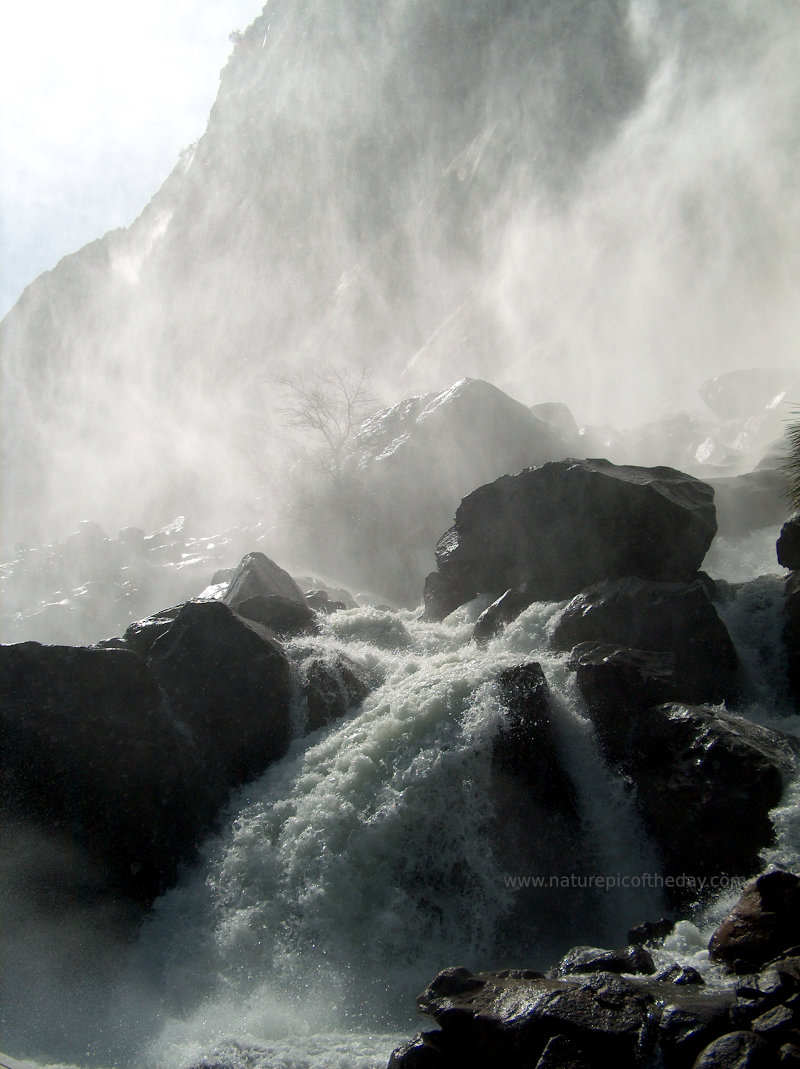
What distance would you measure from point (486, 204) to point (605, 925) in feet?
147

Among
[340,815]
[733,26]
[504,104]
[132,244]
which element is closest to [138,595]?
[340,815]

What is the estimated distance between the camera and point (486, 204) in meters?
44.0

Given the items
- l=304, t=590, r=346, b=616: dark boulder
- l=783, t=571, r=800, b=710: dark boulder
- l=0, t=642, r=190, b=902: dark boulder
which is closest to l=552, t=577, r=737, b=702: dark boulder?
l=783, t=571, r=800, b=710: dark boulder

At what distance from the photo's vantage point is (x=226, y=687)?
10.9 meters

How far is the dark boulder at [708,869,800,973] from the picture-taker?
536 cm

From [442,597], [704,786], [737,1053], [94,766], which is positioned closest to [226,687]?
[94,766]

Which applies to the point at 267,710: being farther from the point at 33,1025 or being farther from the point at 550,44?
the point at 550,44

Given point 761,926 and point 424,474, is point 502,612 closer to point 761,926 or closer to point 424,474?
→ point 761,926

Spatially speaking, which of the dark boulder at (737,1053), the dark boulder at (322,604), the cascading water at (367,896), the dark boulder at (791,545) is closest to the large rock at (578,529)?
the dark boulder at (791,545)

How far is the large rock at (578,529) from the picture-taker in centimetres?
1242

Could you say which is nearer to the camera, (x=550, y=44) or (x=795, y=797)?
(x=795, y=797)

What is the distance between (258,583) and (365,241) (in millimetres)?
44345

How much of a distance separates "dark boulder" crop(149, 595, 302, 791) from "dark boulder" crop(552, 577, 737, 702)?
493 centimetres

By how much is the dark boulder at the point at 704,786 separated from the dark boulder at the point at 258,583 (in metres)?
8.79
